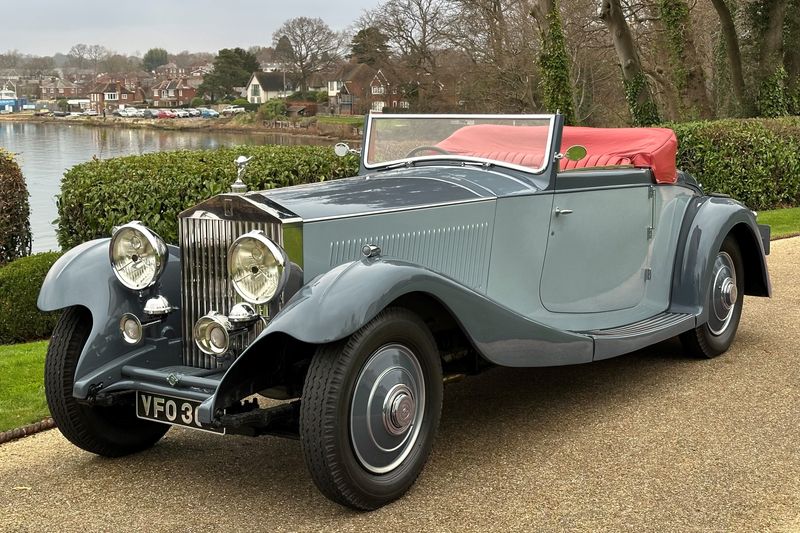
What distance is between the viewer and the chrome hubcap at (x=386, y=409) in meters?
3.68

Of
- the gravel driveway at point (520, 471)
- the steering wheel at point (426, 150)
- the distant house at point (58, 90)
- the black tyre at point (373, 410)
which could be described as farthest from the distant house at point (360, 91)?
the black tyre at point (373, 410)

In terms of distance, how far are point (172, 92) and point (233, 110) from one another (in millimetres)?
18744

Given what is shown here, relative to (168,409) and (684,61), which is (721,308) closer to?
(168,409)

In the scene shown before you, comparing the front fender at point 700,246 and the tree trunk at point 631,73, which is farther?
the tree trunk at point 631,73

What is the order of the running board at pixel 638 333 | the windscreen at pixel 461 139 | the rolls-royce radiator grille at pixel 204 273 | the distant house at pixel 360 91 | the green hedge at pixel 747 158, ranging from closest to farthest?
1. the rolls-royce radiator grille at pixel 204 273
2. the running board at pixel 638 333
3. the windscreen at pixel 461 139
4. the green hedge at pixel 747 158
5. the distant house at pixel 360 91

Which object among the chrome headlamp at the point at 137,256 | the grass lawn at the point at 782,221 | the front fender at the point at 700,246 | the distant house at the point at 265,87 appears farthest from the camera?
the distant house at the point at 265,87

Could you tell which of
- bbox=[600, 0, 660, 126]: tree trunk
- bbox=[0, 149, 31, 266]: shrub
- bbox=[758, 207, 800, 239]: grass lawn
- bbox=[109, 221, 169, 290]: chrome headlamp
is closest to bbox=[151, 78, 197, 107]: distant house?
bbox=[600, 0, 660, 126]: tree trunk

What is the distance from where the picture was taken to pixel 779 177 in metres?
15.0

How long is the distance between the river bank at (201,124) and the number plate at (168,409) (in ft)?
119

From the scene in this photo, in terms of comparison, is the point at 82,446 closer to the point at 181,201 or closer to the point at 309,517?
the point at 309,517

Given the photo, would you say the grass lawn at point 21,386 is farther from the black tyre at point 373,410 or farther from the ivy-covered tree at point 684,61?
the ivy-covered tree at point 684,61

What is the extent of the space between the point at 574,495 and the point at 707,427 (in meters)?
1.23

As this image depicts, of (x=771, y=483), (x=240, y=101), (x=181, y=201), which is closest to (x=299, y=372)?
(x=771, y=483)

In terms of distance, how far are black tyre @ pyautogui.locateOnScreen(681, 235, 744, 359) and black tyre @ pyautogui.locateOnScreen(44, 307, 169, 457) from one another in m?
3.60
